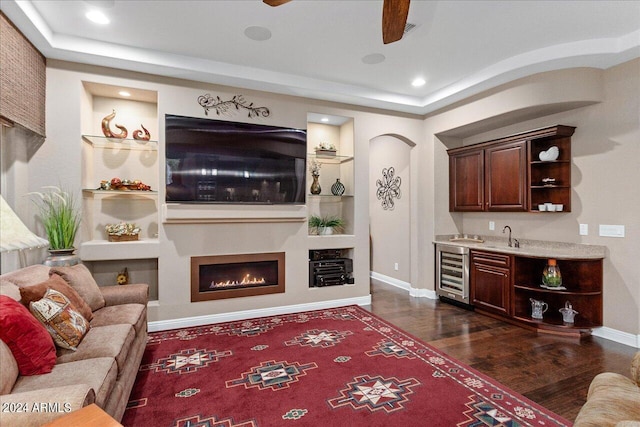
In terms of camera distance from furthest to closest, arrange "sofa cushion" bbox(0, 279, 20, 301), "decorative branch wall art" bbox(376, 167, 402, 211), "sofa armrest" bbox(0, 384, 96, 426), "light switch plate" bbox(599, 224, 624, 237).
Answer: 1. "decorative branch wall art" bbox(376, 167, 402, 211)
2. "light switch plate" bbox(599, 224, 624, 237)
3. "sofa cushion" bbox(0, 279, 20, 301)
4. "sofa armrest" bbox(0, 384, 96, 426)

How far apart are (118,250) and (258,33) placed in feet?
9.25

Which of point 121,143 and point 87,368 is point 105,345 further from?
point 121,143

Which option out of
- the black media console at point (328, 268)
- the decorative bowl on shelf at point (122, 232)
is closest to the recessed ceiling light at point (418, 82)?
the black media console at point (328, 268)

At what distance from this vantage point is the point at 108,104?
3.96 metres

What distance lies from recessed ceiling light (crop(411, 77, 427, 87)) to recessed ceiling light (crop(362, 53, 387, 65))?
80 cm

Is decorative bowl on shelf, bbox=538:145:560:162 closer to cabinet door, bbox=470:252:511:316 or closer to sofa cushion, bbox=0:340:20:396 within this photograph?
cabinet door, bbox=470:252:511:316

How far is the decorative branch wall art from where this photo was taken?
6098mm

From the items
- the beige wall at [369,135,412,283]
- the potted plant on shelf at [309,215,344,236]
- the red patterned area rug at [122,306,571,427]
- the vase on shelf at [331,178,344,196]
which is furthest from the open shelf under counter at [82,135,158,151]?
the beige wall at [369,135,412,283]

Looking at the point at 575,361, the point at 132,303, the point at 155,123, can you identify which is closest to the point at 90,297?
the point at 132,303

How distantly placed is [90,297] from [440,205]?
4.76 m

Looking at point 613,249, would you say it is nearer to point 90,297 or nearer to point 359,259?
point 359,259

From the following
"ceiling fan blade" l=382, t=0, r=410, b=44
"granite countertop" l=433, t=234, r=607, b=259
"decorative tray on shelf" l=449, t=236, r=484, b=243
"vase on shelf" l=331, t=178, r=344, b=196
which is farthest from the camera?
"decorative tray on shelf" l=449, t=236, r=484, b=243

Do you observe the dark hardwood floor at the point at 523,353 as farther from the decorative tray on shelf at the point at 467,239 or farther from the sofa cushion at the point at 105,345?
the sofa cushion at the point at 105,345

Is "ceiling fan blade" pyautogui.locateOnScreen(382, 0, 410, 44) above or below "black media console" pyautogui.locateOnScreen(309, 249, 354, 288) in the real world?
above
